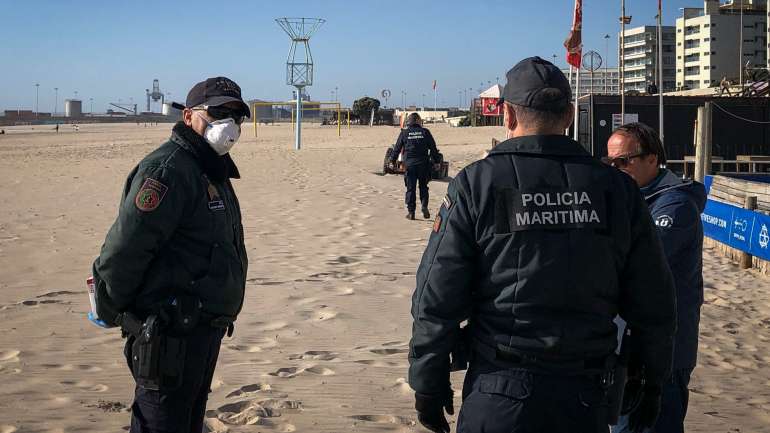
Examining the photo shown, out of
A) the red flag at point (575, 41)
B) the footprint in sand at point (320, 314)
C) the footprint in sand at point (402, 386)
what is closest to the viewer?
the footprint in sand at point (402, 386)

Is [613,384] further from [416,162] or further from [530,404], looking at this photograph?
[416,162]

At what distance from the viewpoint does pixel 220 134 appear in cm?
324

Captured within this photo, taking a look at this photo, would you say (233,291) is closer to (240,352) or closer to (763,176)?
(240,352)

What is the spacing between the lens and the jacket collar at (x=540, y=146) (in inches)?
93.9

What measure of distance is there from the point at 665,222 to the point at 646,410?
840 mm

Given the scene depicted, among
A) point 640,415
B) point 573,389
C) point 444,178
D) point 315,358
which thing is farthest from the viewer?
point 444,178

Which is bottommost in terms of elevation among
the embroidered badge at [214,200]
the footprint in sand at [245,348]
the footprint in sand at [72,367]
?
the footprint in sand at [72,367]

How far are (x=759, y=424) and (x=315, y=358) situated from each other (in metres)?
3.07

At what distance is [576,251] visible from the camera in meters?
2.34

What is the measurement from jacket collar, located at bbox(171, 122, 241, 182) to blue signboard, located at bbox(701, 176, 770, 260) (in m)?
8.09

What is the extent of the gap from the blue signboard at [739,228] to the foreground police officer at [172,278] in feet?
26.8

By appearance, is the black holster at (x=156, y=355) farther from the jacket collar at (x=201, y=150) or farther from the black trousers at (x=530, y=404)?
the black trousers at (x=530, y=404)

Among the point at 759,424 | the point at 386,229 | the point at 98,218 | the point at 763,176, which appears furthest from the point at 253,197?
the point at 759,424

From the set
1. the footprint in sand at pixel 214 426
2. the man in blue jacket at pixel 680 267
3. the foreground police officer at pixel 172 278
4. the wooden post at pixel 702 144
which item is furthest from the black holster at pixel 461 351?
the wooden post at pixel 702 144
